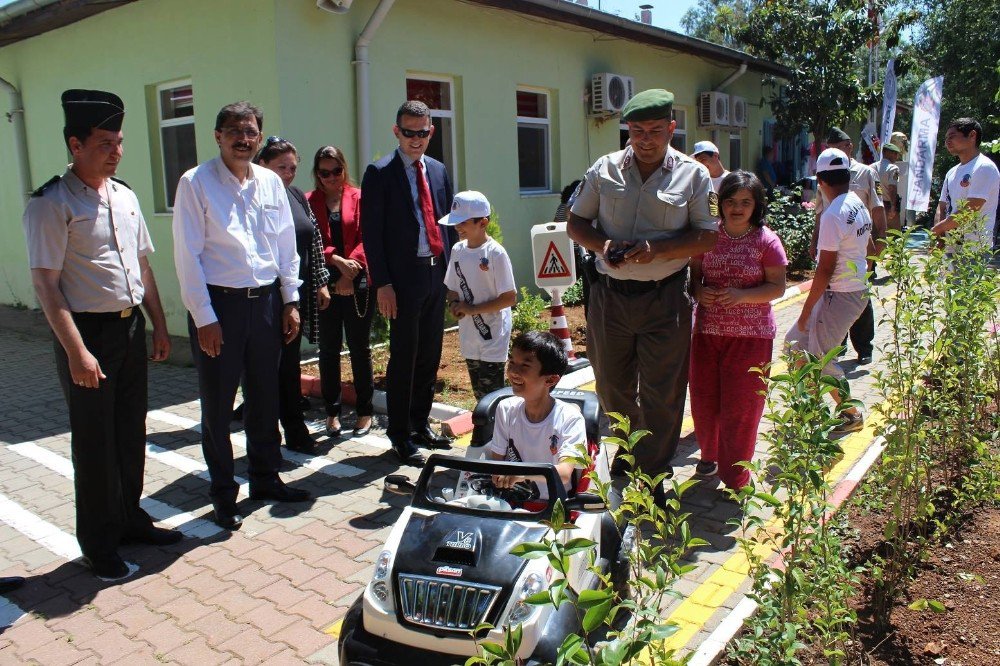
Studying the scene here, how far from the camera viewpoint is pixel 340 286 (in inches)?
238

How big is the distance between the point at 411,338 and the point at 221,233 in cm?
151

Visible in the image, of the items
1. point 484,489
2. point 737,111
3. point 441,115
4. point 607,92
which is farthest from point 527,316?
point 737,111

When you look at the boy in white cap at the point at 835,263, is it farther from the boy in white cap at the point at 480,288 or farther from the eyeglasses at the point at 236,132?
the eyeglasses at the point at 236,132

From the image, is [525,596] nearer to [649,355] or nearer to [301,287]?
[649,355]

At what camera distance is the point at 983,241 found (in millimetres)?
4930

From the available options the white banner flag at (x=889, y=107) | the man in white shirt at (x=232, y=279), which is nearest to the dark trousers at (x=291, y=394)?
the man in white shirt at (x=232, y=279)

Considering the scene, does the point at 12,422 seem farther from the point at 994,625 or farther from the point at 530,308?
the point at 994,625

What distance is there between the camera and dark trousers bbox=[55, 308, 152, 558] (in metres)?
3.97

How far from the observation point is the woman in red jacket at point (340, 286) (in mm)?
6062

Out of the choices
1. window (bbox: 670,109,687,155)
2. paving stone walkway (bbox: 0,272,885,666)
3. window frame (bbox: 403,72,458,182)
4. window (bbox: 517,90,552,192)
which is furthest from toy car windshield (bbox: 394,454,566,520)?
window (bbox: 670,109,687,155)

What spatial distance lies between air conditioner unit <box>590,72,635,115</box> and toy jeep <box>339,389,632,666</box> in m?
10.2

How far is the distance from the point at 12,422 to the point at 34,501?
7.31ft

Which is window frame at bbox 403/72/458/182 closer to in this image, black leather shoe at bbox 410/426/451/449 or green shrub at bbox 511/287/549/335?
green shrub at bbox 511/287/549/335

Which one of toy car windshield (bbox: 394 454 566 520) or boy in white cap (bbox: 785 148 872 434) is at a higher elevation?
boy in white cap (bbox: 785 148 872 434)
